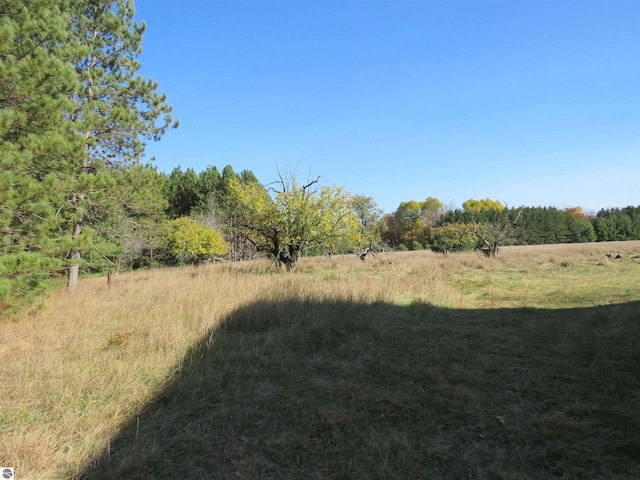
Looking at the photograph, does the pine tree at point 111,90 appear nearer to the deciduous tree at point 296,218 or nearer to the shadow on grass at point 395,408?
the deciduous tree at point 296,218

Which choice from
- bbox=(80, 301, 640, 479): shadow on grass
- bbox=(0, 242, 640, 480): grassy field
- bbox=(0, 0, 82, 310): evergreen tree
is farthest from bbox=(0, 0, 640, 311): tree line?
bbox=(80, 301, 640, 479): shadow on grass

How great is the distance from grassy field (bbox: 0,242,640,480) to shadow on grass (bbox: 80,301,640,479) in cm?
2

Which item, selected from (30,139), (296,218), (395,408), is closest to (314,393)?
(395,408)

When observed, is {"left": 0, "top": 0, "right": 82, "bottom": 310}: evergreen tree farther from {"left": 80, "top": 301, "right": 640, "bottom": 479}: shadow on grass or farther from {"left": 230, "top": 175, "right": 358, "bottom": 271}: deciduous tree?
{"left": 230, "top": 175, "right": 358, "bottom": 271}: deciduous tree

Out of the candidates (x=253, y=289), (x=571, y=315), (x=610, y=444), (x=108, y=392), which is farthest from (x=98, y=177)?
(x=571, y=315)

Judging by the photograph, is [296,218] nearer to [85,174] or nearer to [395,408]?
[85,174]

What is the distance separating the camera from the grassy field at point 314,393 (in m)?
2.25

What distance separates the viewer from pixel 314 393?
10.7 ft

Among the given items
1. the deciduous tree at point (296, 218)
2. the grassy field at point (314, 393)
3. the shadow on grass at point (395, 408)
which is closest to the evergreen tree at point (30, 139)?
the grassy field at point (314, 393)

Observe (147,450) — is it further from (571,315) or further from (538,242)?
(538,242)

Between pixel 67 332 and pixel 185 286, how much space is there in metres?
3.20

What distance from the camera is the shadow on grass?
2221mm

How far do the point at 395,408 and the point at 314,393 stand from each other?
81 cm

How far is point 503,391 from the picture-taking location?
3.19 meters
